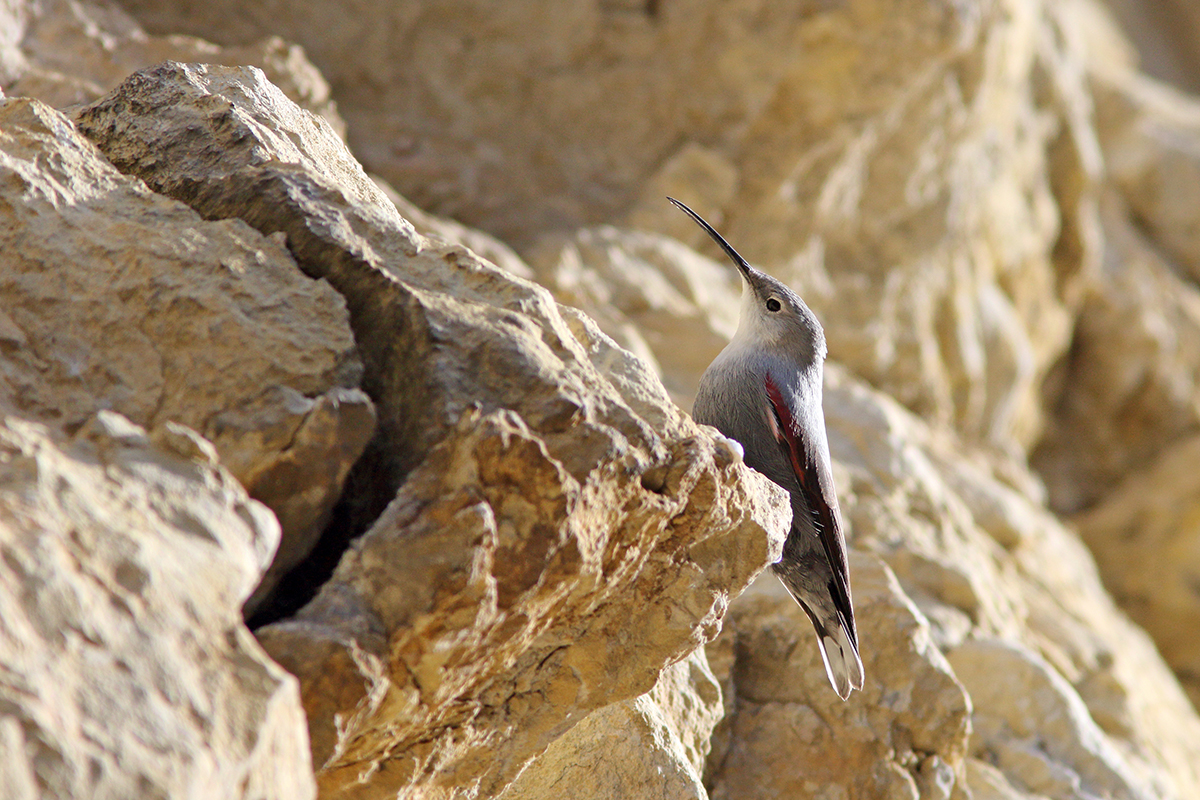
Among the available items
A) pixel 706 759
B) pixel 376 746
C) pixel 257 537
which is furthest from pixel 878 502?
pixel 257 537

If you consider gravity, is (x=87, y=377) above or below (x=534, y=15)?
below

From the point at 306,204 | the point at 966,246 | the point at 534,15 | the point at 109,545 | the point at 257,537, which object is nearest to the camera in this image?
the point at 109,545

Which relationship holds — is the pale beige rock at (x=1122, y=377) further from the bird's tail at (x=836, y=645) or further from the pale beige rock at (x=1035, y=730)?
the bird's tail at (x=836, y=645)

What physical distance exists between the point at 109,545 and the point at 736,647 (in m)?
2.23

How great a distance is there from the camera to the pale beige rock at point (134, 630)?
1.32m

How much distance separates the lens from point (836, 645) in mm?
3145

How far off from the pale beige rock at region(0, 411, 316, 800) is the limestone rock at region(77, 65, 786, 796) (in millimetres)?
172

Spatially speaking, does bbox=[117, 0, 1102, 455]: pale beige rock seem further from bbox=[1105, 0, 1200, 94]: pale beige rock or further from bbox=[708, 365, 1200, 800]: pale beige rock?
bbox=[1105, 0, 1200, 94]: pale beige rock

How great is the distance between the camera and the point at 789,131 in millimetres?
5879

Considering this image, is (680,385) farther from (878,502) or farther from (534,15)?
(534,15)

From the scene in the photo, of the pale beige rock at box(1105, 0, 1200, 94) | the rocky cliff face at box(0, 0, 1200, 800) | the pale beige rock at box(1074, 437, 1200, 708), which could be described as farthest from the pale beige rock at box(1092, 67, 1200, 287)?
the pale beige rock at box(1105, 0, 1200, 94)

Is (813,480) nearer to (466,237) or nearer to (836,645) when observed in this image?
(836,645)

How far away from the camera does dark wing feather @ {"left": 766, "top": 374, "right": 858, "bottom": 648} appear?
3090 millimetres

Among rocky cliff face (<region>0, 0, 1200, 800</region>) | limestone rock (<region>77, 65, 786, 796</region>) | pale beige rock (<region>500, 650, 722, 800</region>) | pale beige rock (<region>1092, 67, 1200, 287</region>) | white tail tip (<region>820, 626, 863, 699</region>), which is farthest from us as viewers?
pale beige rock (<region>1092, 67, 1200, 287</region>)
